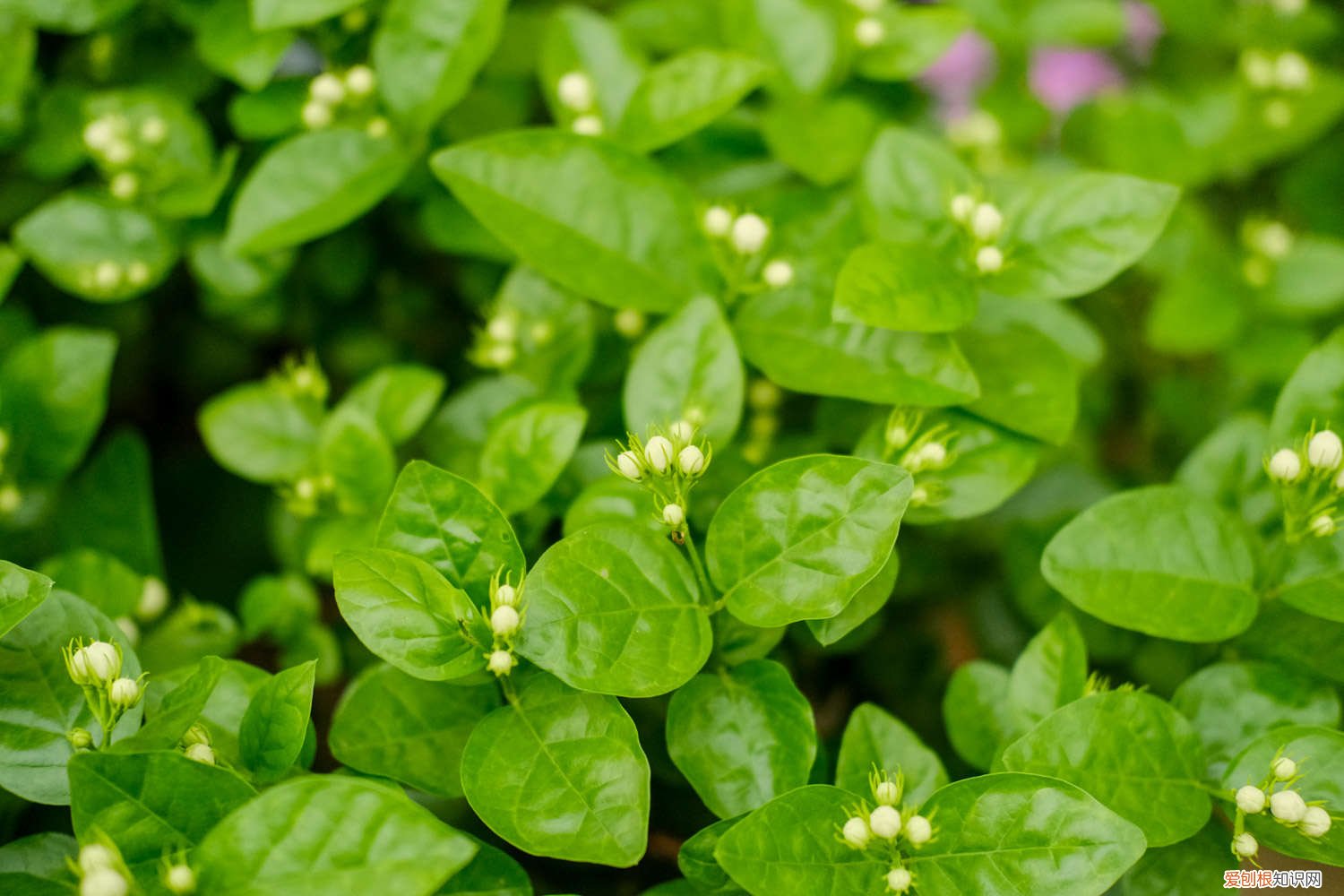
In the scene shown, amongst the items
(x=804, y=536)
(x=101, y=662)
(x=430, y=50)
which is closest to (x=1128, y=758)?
(x=804, y=536)

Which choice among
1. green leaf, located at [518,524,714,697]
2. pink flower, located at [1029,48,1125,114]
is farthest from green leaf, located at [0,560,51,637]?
pink flower, located at [1029,48,1125,114]

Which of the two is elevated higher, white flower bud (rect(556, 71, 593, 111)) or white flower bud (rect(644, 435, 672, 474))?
white flower bud (rect(556, 71, 593, 111))

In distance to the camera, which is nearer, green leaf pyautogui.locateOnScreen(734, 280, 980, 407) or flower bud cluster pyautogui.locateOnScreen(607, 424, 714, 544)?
flower bud cluster pyautogui.locateOnScreen(607, 424, 714, 544)

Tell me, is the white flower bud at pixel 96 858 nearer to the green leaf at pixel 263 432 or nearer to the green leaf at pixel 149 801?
the green leaf at pixel 149 801

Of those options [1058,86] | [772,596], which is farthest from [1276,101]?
[772,596]

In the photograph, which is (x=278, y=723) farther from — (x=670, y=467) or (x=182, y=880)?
(x=670, y=467)

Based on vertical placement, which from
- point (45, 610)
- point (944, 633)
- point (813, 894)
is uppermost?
point (45, 610)

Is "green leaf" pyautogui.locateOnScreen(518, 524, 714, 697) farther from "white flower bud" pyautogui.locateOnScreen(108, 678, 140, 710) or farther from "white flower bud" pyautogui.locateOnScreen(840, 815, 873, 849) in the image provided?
"white flower bud" pyautogui.locateOnScreen(108, 678, 140, 710)

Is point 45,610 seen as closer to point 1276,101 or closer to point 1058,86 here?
point 1276,101
